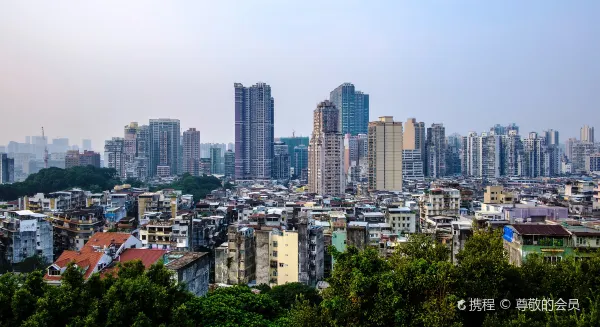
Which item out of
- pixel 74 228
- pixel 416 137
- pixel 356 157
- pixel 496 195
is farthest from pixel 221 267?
pixel 356 157

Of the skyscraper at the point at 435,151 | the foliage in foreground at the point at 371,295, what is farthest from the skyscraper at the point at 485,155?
the foliage in foreground at the point at 371,295

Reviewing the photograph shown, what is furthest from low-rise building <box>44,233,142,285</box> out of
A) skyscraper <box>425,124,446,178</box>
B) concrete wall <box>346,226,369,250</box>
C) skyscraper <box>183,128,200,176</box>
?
skyscraper <box>183,128,200,176</box>

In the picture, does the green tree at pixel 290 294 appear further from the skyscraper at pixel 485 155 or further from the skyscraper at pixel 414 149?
the skyscraper at pixel 485 155

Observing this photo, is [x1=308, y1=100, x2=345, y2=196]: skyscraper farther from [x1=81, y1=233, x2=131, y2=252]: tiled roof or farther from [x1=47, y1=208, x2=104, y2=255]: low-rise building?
[x1=81, y1=233, x2=131, y2=252]: tiled roof

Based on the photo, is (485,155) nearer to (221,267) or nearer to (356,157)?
(356,157)

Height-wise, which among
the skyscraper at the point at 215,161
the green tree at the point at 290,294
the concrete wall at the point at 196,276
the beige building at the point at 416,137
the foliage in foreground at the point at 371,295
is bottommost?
the green tree at the point at 290,294
